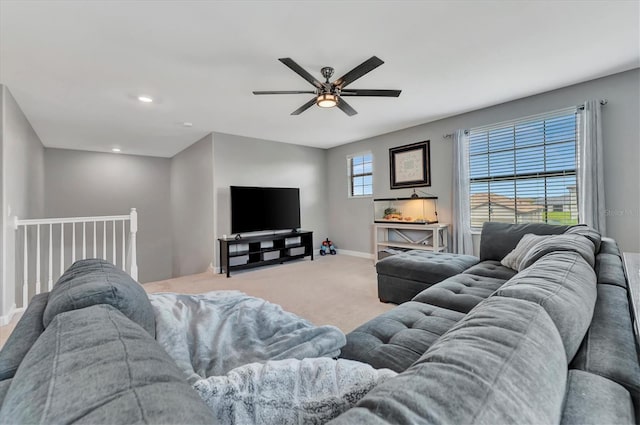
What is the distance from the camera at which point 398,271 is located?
9.45 feet

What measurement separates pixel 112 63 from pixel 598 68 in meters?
4.85

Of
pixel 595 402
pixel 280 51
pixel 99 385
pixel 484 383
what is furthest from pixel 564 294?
pixel 280 51

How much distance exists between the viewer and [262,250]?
16.3 ft

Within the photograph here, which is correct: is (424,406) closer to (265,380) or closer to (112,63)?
(265,380)

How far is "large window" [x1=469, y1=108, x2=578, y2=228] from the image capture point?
3383 millimetres

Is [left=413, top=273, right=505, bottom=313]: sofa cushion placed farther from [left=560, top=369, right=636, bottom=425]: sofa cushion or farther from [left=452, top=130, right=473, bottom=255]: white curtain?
[left=452, top=130, right=473, bottom=255]: white curtain

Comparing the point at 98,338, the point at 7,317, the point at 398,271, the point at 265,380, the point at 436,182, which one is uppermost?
the point at 436,182

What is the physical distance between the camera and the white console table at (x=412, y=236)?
14.5 feet

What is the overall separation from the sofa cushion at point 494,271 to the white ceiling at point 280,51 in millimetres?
1992

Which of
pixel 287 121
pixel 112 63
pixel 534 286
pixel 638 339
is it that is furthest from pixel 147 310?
pixel 287 121

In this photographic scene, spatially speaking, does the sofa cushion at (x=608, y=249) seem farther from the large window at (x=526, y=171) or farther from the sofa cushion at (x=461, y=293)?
the large window at (x=526, y=171)

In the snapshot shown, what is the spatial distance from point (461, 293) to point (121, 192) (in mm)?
7179

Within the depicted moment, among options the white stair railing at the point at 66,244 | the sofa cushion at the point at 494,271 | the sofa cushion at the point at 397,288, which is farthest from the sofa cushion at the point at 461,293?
the white stair railing at the point at 66,244

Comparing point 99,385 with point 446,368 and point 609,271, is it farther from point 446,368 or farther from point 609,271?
point 609,271
